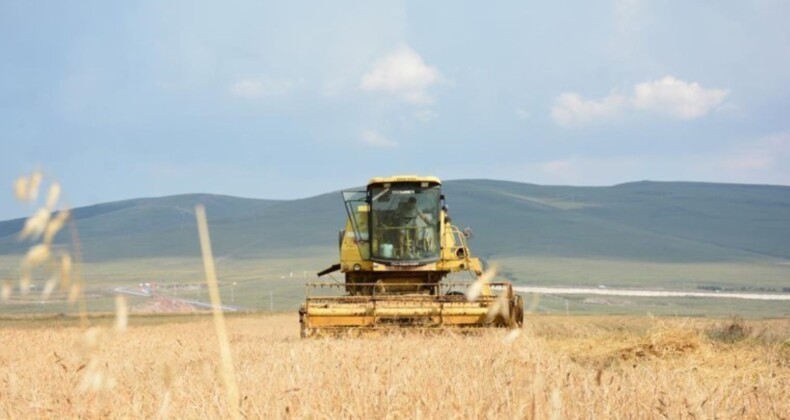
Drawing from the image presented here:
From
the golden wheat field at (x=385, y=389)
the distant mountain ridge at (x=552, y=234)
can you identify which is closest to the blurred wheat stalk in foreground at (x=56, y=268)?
the golden wheat field at (x=385, y=389)

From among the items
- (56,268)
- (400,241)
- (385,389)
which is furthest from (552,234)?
(56,268)

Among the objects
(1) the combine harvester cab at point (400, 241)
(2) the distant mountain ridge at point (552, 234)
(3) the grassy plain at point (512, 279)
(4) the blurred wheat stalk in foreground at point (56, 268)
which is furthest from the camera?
(2) the distant mountain ridge at point (552, 234)

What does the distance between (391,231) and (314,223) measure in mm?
167768

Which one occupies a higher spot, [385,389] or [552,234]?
[552,234]

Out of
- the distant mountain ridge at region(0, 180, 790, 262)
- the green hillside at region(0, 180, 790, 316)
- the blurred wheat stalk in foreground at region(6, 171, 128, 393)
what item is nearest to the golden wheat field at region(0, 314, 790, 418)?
the blurred wheat stalk in foreground at region(6, 171, 128, 393)

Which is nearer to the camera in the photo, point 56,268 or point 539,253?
point 56,268

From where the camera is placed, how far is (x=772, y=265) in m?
127

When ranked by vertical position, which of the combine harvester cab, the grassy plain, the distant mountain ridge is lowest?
the grassy plain

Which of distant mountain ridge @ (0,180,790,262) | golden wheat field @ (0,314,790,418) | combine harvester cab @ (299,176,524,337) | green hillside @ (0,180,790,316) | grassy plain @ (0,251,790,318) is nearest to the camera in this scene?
golden wheat field @ (0,314,790,418)

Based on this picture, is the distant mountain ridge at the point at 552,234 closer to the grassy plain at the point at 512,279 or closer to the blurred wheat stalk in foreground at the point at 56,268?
the grassy plain at the point at 512,279

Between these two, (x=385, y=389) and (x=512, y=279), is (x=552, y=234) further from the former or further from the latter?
(x=385, y=389)

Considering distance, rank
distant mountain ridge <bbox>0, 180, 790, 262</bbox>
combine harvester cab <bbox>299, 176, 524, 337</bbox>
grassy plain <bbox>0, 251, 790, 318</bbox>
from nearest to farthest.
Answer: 1. combine harvester cab <bbox>299, 176, 524, 337</bbox>
2. grassy plain <bbox>0, 251, 790, 318</bbox>
3. distant mountain ridge <bbox>0, 180, 790, 262</bbox>

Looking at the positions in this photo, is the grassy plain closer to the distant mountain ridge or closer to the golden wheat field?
the distant mountain ridge

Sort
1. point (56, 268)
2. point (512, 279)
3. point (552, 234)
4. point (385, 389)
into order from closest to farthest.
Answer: point (56, 268), point (385, 389), point (512, 279), point (552, 234)
